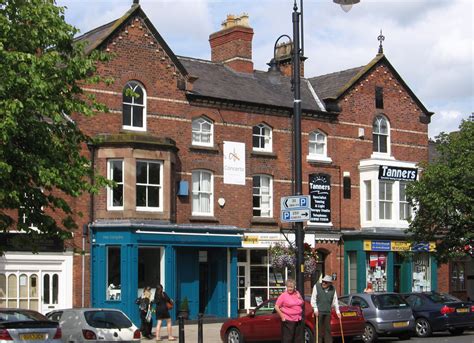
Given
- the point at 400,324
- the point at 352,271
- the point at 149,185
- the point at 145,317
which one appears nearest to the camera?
the point at 400,324

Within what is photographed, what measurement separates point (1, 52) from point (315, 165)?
2353 centimetres

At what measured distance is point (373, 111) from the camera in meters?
40.7

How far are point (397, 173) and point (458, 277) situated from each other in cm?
762

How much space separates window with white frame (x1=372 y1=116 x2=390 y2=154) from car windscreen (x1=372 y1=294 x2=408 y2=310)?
1492 cm

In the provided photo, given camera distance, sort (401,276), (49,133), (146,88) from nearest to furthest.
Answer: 1. (49,133)
2. (146,88)
3. (401,276)

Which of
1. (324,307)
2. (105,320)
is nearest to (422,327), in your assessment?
(324,307)

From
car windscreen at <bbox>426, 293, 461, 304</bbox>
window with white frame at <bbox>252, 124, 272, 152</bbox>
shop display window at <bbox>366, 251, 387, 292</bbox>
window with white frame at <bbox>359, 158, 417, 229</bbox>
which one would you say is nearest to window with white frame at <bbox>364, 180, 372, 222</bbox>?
window with white frame at <bbox>359, 158, 417, 229</bbox>

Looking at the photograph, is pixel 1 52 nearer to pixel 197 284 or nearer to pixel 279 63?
pixel 197 284

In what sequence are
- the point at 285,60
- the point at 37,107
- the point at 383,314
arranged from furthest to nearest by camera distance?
the point at 285,60 < the point at 383,314 < the point at 37,107

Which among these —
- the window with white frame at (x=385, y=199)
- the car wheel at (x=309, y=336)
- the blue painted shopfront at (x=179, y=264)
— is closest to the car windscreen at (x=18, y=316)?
the car wheel at (x=309, y=336)

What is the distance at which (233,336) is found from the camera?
80.0ft

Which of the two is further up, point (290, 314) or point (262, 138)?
point (262, 138)

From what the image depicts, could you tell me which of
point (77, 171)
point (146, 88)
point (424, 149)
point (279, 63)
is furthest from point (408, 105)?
point (77, 171)

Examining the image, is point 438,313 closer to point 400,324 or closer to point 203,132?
point 400,324
